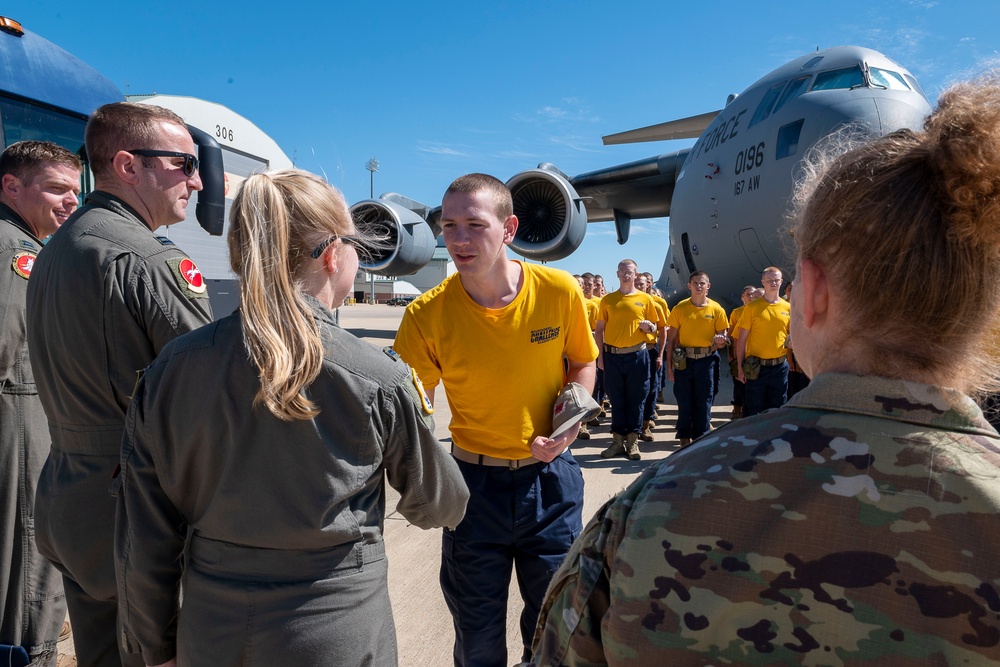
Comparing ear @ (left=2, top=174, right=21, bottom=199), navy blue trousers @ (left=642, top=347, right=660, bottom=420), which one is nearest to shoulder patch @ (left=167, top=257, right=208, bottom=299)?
ear @ (left=2, top=174, right=21, bottom=199)

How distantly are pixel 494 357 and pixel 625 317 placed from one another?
4463 mm

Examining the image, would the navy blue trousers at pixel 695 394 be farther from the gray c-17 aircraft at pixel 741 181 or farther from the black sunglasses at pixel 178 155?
the black sunglasses at pixel 178 155

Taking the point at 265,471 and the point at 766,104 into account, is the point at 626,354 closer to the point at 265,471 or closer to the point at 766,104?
the point at 766,104

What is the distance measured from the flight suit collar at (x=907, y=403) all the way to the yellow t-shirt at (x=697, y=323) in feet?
19.2

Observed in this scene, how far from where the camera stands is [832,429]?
2.47ft

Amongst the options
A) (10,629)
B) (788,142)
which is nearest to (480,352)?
(10,629)

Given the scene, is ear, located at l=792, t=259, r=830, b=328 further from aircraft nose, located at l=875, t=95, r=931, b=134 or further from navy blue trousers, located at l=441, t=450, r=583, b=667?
aircraft nose, located at l=875, t=95, r=931, b=134

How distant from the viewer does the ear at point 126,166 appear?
2.01 m

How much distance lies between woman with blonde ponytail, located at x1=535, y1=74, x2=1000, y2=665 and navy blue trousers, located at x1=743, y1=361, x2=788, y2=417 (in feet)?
19.7

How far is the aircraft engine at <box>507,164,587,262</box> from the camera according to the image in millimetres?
9398

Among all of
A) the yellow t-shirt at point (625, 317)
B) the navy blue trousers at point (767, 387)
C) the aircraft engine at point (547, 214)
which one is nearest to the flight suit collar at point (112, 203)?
the yellow t-shirt at point (625, 317)

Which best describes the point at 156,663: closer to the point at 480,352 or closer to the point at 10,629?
the point at 480,352

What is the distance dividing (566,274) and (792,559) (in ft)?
6.22

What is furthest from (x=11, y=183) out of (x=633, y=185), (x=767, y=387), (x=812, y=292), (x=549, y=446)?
(x=633, y=185)
